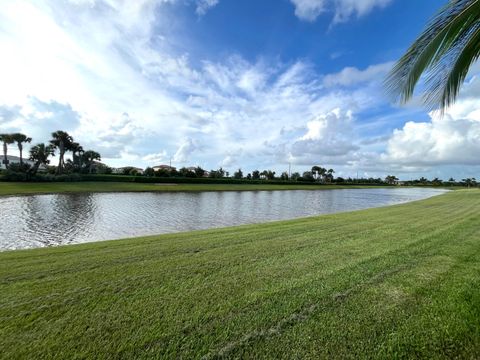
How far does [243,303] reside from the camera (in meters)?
3.07

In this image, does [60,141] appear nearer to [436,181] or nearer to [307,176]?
[307,176]

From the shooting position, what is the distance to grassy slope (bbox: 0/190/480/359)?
2330 mm

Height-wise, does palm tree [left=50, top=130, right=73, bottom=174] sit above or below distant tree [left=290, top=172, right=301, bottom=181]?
above

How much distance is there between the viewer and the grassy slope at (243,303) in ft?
7.64

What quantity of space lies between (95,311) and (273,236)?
481 cm

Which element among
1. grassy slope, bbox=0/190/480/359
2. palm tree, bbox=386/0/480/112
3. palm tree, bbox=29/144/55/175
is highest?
palm tree, bbox=29/144/55/175

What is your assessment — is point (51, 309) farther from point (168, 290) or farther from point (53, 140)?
point (53, 140)

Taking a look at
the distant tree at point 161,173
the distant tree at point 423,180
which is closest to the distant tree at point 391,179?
the distant tree at point 423,180

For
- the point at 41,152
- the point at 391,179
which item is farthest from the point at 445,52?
the point at 391,179

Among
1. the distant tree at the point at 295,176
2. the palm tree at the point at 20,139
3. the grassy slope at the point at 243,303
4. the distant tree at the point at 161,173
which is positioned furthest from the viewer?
the distant tree at the point at 295,176

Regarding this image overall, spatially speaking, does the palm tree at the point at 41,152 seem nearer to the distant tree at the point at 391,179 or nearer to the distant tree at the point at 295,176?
the distant tree at the point at 295,176

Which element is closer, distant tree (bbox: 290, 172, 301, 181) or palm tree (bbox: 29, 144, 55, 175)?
palm tree (bbox: 29, 144, 55, 175)

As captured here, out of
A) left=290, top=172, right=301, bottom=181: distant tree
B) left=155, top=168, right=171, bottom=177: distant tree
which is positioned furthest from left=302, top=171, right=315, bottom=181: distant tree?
left=155, top=168, right=171, bottom=177: distant tree

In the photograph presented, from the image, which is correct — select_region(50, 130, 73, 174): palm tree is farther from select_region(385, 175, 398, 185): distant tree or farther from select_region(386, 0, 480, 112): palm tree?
select_region(385, 175, 398, 185): distant tree
